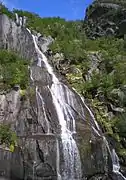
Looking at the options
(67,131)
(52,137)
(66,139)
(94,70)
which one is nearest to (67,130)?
(67,131)

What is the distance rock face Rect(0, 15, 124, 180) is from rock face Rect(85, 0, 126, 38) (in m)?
14.2

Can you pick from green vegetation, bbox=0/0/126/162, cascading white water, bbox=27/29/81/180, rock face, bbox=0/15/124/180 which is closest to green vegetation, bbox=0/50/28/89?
green vegetation, bbox=0/0/126/162

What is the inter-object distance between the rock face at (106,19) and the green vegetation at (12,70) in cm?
1321

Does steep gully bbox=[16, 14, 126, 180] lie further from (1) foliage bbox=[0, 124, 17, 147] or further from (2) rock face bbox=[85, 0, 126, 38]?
(2) rock face bbox=[85, 0, 126, 38]

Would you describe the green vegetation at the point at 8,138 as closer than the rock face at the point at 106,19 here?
Yes

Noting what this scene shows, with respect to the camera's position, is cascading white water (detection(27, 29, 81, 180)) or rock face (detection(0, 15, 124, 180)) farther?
cascading white water (detection(27, 29, 81, 180))

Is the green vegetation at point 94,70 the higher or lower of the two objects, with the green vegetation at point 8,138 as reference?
higher

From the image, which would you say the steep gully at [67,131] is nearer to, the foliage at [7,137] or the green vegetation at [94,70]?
the green vegetation at [94,70]

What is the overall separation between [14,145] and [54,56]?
40.6ft

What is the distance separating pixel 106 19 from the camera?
39.7 m

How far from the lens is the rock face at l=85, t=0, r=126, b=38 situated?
124 feet

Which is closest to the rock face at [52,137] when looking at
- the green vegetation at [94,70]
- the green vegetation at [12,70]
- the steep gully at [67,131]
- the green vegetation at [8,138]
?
the steep gully at [67,131]

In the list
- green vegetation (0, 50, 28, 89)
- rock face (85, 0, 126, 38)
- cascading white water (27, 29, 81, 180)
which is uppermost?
rock face (85, 0, 126, 38)

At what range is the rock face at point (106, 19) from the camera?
37.8 metres
